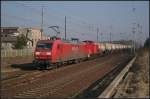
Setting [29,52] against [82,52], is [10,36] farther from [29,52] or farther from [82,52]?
[82,52]

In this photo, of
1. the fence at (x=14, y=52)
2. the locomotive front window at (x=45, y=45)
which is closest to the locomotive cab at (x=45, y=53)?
the locomotive front window at (x=45, y=45)

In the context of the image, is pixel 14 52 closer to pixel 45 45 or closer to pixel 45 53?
pixel 45 45

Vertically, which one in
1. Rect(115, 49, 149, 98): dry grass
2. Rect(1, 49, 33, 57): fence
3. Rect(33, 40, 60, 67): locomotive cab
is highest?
Rect(33, 40, 60, 67): locomotive cab

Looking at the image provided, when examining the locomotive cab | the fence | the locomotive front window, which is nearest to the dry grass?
the locomotive cab

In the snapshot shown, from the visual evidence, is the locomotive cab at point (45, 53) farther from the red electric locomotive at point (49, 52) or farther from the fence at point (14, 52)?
the fence at point (14, 52)

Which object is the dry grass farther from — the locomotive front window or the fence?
the fence

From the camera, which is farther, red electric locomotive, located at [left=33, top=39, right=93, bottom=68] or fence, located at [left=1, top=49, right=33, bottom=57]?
fence, located at [left=1, top=49, right=33, bottom=57]

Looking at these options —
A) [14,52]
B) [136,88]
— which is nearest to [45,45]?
[136,88]

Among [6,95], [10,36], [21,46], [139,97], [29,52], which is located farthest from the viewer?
[10,36]

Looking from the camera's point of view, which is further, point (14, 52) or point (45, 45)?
point (14, 52)

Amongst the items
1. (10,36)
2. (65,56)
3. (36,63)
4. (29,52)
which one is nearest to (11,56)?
(29,52)

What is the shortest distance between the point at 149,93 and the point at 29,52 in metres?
49.0

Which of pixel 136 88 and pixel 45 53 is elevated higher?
pixel 45 53

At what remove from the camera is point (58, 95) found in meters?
15.5
